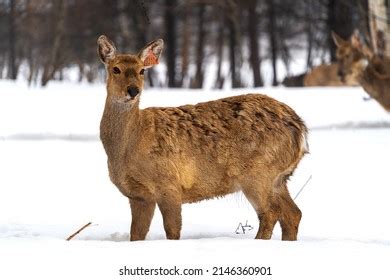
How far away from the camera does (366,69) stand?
1889cm

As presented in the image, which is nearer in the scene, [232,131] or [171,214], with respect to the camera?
[171,214]

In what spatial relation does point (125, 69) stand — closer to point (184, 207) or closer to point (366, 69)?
point (184, 207)

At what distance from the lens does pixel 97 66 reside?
44969 millimetres

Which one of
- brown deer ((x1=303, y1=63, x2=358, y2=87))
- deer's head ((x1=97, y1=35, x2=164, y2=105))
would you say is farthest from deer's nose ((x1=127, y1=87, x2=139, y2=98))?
brown deer ((x1=303, y1=63, x2=358, y2=87))

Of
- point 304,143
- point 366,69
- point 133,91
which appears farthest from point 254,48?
Answer: point 133,91

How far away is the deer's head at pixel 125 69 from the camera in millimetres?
8070

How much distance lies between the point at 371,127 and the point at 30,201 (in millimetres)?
8393

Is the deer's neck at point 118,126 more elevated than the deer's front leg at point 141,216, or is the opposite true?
the deer's neck at point 118,126

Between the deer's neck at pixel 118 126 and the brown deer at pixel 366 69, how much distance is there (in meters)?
10.6

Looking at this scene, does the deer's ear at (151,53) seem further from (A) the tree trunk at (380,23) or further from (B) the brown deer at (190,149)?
(A) the tree trunk at (380,23)

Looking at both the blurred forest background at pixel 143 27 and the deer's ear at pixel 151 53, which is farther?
the blurred forest background at pixel 143 27

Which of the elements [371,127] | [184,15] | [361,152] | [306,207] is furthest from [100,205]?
[184,15]

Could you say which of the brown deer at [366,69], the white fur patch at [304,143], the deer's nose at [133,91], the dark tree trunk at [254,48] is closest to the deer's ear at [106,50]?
the deer's nose at [133,91]

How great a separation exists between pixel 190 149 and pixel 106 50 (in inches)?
45.3
